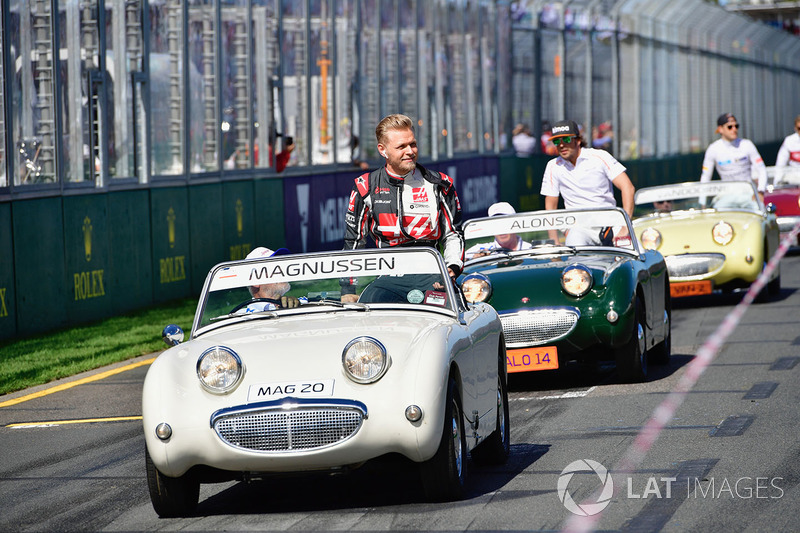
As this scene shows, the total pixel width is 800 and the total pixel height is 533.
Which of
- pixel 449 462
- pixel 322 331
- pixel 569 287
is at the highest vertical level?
pixel 322 331

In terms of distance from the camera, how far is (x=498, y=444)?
7.42 metres

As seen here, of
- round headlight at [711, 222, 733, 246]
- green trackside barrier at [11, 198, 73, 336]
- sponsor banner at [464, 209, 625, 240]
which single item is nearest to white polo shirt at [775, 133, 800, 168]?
round headlight at [711, 222, 733, 246]

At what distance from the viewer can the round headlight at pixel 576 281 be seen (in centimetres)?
1005

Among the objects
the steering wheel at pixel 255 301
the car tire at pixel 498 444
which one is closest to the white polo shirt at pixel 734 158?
the car tire at pixel 498 444

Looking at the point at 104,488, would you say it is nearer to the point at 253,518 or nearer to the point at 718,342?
the point at 253,518

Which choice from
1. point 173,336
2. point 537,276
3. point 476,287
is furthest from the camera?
point 537,276

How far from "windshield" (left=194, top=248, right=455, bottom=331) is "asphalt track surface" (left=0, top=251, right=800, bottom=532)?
0.86 metres

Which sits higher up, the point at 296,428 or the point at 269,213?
the point at 269,213

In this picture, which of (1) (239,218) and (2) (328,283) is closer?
(2) (328,283)

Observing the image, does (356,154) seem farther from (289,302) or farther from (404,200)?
(289,302)

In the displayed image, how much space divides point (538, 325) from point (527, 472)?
2837 millimetres

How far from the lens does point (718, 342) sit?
12625 millimetres

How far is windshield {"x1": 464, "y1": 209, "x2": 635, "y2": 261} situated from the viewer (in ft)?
36.6

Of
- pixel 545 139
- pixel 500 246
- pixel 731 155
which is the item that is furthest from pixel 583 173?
pixel 545 139
